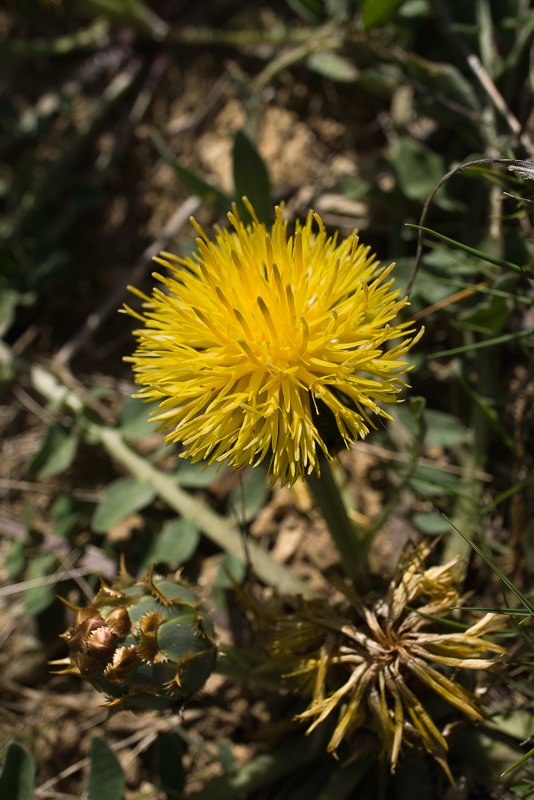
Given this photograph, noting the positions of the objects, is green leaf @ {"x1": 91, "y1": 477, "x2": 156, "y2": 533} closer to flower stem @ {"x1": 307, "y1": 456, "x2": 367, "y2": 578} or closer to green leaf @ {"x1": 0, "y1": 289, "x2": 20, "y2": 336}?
flower stem @ {"x1": 307, "y1": 456, "x2": 367, "y2": 578}

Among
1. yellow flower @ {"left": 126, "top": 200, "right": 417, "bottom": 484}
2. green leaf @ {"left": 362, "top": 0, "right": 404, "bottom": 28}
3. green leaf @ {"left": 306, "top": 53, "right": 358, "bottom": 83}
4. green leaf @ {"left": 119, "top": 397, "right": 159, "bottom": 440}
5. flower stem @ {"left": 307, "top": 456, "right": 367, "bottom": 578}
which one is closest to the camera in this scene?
yellow flower @ {"left": 126, "top": 200, "right": 417, "bottom": 484}

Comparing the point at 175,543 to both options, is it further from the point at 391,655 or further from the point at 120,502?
the point at 391,655

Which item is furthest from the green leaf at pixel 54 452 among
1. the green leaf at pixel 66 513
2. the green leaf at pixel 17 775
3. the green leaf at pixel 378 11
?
the green leaf at pixel 378 11

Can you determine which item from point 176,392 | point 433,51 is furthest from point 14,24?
point 176,392

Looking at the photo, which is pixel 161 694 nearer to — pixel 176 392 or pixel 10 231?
pixel 176 392

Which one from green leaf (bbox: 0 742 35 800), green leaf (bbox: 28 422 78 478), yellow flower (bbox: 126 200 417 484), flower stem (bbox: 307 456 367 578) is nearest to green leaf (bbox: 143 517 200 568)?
green leaf (bbox: 28 422 78 478)

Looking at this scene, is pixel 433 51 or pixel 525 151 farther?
pixel 433 51

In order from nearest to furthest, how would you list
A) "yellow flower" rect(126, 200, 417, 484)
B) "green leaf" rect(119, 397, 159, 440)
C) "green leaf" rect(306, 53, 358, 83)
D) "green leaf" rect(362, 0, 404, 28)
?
1. "yellow flower" rect(126, 200, 417, 484)
2. "green leaf" rect(362, 0, 404, 28)
3. "green leaf" rect(119, 397, 159, 440)
4. "green leaf" rect(306, 53, 358, 83)
